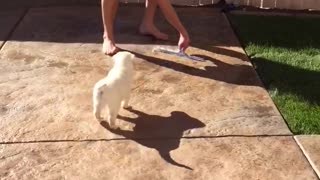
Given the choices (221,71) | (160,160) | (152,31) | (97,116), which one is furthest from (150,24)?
(160,160)

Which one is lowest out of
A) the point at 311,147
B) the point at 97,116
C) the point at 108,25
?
the point at 311,147

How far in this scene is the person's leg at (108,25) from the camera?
15.4 feet

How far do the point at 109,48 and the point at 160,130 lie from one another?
1304mm

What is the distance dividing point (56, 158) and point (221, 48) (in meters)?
2.07

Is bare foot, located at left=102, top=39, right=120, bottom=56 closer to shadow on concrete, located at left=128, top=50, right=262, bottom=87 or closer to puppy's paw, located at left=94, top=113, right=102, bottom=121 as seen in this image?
shadow on concrete, located at left=128, top=50, right=262, bottom=87

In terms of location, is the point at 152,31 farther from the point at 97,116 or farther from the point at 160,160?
the point at 160,160

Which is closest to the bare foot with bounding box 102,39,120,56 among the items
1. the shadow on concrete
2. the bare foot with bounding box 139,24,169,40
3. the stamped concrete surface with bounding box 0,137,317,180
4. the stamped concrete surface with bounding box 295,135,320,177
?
the shadow on concrete

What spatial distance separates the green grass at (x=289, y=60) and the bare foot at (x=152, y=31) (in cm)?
68

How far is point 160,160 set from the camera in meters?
3.30

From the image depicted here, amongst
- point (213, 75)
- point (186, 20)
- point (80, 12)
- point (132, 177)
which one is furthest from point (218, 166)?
point (80, 12)

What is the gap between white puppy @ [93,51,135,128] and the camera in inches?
136

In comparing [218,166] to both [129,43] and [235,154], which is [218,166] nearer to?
[235,154]

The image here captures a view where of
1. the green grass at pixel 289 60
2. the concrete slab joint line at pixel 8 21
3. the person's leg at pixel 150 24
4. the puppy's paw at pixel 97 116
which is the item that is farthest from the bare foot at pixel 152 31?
the puppy's paw at pixel 97 116

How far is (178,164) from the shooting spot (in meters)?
3.25
